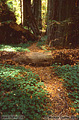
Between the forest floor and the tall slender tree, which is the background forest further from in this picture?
the tall slender tree

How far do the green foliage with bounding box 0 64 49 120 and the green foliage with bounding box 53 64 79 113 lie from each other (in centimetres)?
94

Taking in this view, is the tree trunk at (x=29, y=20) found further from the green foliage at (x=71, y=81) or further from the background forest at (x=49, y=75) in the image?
the green foliage at (x=71, y=81)

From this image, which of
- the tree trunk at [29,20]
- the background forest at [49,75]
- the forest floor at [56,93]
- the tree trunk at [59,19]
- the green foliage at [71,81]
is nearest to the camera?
the background forest at [49,75]

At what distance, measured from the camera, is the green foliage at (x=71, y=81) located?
11.3 feet

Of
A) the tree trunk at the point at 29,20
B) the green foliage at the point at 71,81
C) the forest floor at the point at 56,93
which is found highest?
the tree trunk at the point at 29,20

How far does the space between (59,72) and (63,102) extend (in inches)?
62.0

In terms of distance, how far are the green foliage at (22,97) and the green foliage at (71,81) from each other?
940 mm

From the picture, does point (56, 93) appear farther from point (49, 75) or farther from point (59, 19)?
point (59, 19)

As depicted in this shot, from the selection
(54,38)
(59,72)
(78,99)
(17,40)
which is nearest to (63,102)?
(78,99)

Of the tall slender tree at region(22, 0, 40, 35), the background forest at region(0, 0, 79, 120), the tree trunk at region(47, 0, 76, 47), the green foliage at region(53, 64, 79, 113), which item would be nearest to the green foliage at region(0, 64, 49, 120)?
the background forest at region(0, 0, 79, 120)

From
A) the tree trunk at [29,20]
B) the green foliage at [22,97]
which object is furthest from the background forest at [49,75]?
the tree trunk at [29,20]

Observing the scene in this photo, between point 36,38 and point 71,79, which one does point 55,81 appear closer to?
point 71,79

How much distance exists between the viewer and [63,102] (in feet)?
11.2

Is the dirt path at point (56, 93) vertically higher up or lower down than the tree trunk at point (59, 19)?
lower down
